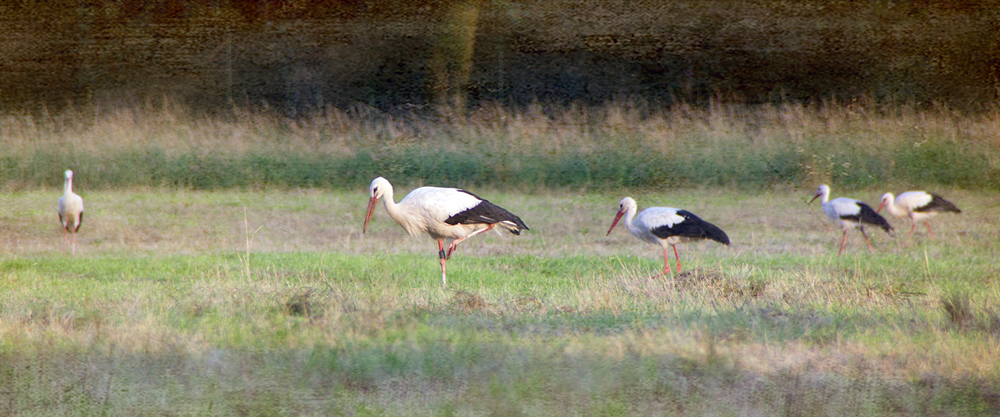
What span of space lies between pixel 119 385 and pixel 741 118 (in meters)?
10.3

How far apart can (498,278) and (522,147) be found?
5.45 meters

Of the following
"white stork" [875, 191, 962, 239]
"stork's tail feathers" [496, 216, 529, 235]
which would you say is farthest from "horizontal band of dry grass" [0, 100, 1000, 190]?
"stork's tail feathers" [496, 216, 529, 235]

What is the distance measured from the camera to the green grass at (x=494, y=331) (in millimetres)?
2555

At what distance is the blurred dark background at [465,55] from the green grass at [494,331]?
4421 mm

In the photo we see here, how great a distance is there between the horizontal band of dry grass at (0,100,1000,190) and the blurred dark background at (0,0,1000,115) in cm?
34

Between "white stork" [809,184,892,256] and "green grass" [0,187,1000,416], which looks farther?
"white stork" [809,184,892,256]

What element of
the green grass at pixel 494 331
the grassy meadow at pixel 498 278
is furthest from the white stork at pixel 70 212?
the green grass at pixel 494 331

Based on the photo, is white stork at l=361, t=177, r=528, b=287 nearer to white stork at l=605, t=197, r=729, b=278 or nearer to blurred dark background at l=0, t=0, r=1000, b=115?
white stork at l=605, t=197, r=729, b=278

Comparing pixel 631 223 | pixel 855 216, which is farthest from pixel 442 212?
pixel 855 216

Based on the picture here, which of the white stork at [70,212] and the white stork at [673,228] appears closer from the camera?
the white stork at [673,228]

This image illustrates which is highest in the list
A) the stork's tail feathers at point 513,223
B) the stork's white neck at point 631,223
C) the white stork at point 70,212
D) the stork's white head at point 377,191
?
the stork's white head at point 377,191

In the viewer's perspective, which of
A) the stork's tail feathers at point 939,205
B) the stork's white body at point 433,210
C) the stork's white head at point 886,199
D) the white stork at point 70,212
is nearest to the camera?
the stork's white body at point 433,210

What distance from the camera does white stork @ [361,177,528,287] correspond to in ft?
21.3

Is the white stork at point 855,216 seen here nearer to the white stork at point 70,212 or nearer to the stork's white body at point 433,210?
the stork's white body at point 433,210
